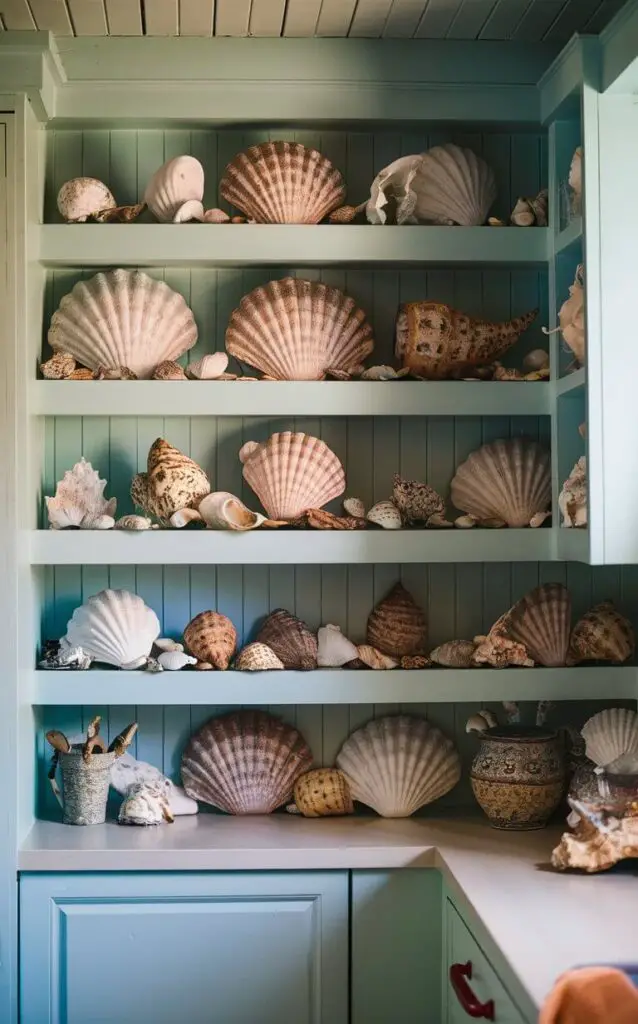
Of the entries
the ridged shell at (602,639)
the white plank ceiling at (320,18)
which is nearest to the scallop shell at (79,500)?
the white plank ceiling at (320,18)

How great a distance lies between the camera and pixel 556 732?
7.83 feet

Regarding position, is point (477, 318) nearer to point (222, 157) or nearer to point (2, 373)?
point (222, 157)

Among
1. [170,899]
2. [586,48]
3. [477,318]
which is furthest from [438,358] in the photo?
[170,899]

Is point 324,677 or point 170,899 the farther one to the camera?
point 324,677

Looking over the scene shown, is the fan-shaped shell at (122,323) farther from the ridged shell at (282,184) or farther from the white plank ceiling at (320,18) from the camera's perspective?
the white plank ceiling at (320,18)

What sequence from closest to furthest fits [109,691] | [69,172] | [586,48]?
[586,48], [109,691], [69,172]

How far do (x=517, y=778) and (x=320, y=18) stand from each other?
1.70 m

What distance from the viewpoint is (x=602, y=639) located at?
2.40 m

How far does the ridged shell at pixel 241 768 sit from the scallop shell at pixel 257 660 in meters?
0.20

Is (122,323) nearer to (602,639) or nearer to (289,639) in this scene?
(289,639)

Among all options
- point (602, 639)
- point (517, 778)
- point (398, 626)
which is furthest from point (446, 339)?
point (517, 778)

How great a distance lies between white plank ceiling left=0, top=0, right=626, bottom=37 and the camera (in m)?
2.21

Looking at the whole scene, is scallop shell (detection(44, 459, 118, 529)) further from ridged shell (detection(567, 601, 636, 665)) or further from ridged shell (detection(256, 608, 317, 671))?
ridged shell (detection(567, 601, 636, 665))

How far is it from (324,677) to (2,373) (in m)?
0.96
